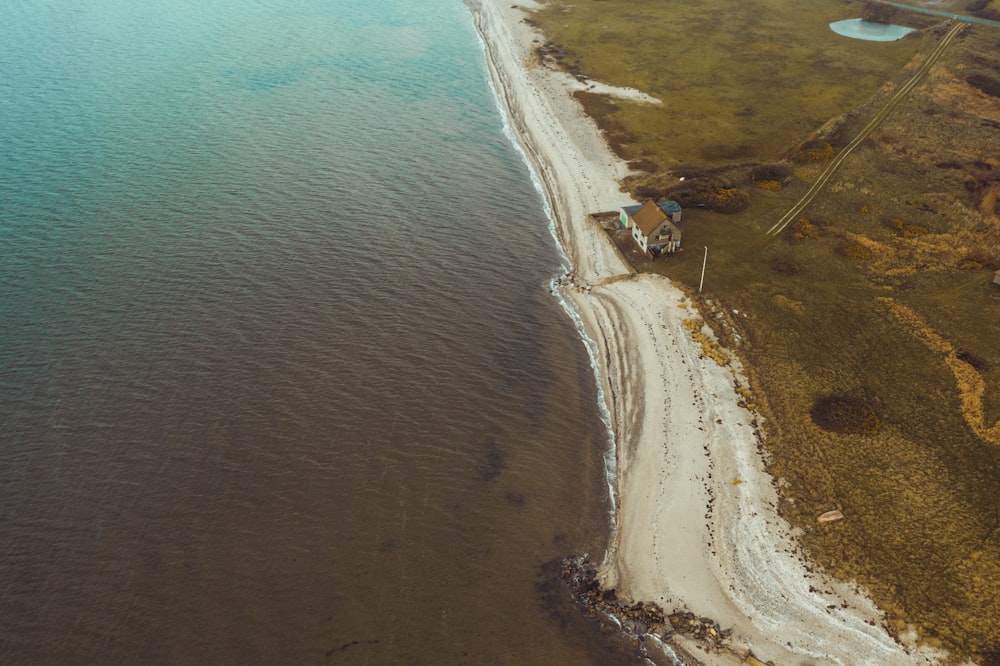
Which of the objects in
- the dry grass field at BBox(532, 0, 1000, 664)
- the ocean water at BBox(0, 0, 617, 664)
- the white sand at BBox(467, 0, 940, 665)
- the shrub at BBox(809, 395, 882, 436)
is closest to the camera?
the white sand at BBox(467, 0, 940, 665)

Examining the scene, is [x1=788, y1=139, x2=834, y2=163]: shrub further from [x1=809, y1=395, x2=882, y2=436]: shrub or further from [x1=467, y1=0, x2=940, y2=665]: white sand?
[x1=809, y1=395, x2=882, y2=436]: shrub

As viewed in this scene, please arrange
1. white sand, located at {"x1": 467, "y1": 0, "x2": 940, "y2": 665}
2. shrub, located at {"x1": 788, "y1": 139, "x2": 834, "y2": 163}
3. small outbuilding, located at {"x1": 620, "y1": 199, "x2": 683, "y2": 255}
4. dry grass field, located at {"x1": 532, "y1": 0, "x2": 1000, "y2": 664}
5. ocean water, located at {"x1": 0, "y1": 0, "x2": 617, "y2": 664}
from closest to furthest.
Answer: white sand, located at {"x1": 467, "y1": 0, "x2": 940, "y2": 665}, ocean water, located at {"x1": 0, "y1": 0, "x2": 617, "y2": 664}, dry grass field, located at {"x1": 532, "y1": 0, "x2": 1000, "y2": 664}, small outbuilding, located at {"x1": 620, "y1": 199, "x2": 683, "y2": 255}, shrub, located at {"x1": 788, "y1": 139, "x2": 834, "y2": 163}

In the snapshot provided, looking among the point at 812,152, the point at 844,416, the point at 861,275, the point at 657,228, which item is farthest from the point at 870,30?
the point at 844,416

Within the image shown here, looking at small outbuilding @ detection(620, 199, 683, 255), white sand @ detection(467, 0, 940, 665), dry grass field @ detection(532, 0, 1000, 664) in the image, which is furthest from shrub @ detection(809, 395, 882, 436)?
small outbuilding @ detection(620, 199, 683, 255)

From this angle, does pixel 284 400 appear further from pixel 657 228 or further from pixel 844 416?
pixel 844 416

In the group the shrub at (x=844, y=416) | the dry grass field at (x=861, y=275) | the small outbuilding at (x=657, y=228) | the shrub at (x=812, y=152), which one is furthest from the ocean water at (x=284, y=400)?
the shrub at (x=812, y=152)

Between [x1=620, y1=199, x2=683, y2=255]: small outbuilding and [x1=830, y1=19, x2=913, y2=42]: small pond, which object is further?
[x1=830, y1=19, x2=913, y2=42]: small pond
